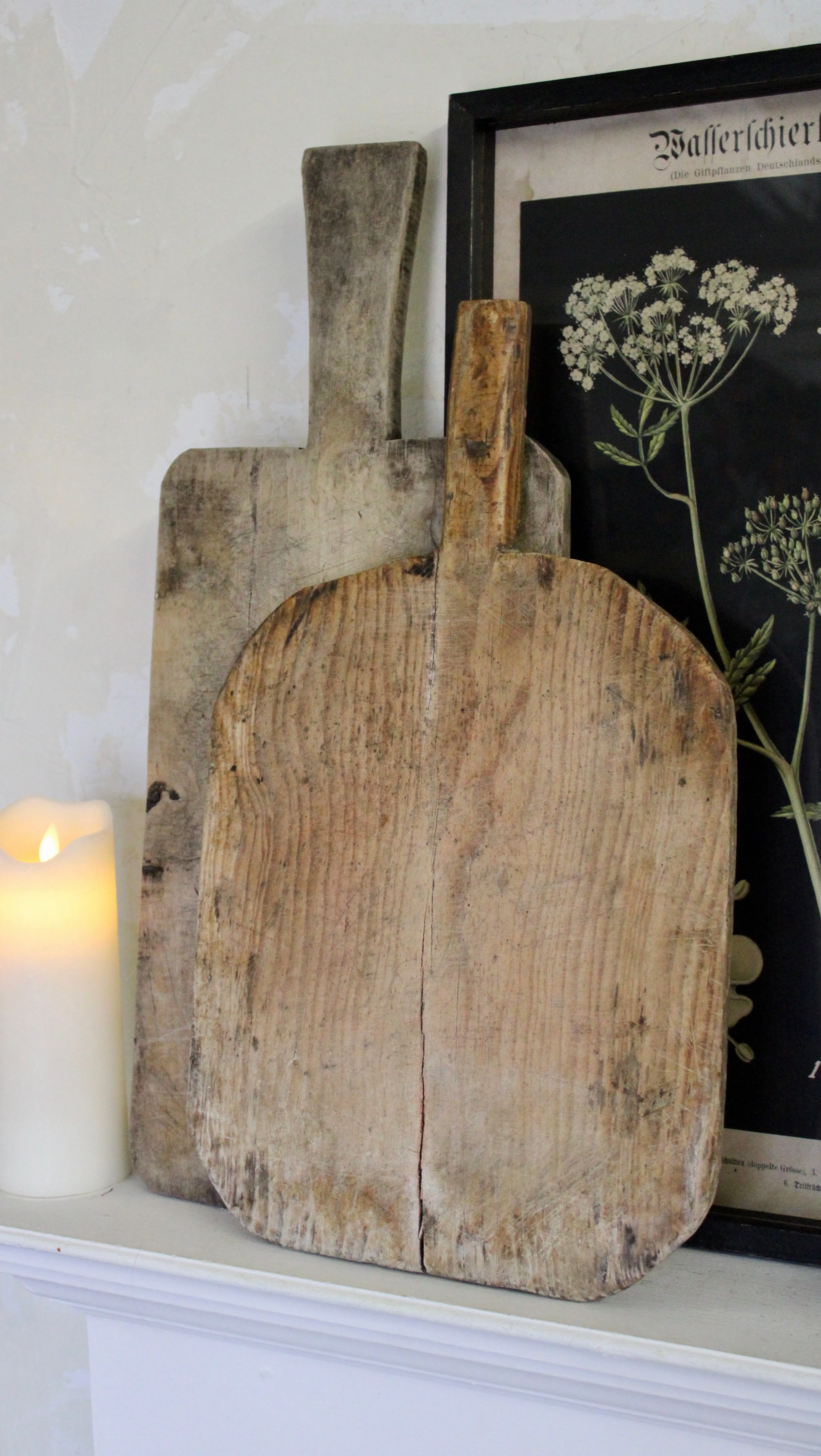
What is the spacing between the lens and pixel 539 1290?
667mm

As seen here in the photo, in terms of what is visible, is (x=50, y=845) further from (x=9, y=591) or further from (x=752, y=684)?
(x=752, y=684)

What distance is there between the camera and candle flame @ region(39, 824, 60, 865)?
793 millimetres

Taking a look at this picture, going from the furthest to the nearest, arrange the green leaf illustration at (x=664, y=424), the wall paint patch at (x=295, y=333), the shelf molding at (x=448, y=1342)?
1. the wall paint patch at (x=295, y=333)
2. the green leaf illustration at (x=664, y=424)
3. the shelf molding at (x=448, y=1342)

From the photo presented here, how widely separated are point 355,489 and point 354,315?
11 centimetres

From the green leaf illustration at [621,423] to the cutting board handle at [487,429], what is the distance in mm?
61

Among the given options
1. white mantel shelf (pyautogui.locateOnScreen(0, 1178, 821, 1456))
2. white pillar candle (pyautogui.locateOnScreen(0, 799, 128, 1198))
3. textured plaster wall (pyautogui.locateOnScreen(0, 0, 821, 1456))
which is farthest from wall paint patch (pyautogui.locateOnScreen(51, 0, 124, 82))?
white mantel shelf (pyautogui.locateOnScreen(0, 1178, 821, 1456))

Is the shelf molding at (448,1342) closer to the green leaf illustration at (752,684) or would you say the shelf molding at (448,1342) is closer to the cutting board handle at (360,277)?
the green leaf illustration at (752,684)

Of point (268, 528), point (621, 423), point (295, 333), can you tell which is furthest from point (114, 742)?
point (621, 423)

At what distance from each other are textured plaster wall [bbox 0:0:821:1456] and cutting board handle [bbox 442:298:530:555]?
3.7 inches

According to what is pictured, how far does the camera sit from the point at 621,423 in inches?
28.9

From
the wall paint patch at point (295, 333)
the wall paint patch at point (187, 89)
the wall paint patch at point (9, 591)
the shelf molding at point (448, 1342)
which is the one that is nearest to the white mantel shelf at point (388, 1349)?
the shelf molding at point (448, 1342)

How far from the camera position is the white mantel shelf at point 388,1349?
63 cm

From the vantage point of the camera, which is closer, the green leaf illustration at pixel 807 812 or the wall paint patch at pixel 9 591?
the green leaf illustration at pixel 807 812

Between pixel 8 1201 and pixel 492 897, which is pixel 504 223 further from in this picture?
pixel 8 1201
